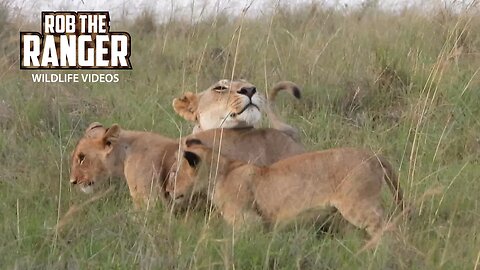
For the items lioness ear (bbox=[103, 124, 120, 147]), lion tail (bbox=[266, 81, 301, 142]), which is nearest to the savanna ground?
lioness ear (bbox=[103, 124, 120, 147])

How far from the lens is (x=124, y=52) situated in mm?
6535

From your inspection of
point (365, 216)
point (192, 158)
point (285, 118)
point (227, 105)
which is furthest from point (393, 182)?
point (285, 118)

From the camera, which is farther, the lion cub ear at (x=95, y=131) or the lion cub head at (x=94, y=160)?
the lion cub ear at (x=95, y=131)

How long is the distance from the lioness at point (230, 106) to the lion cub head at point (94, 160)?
50 centimetres

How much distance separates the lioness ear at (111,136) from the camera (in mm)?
4142

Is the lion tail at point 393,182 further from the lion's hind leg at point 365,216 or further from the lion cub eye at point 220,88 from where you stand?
the lion cub eye at point 220,88

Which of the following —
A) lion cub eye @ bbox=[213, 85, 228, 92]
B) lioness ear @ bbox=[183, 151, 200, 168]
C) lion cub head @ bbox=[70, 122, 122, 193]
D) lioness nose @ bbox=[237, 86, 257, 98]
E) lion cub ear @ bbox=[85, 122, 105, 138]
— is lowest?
lion cub head @ bbox=[70, 122, 122, 193]

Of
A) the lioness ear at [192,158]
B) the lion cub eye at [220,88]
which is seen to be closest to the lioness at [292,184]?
the lioness ear at [192,158]

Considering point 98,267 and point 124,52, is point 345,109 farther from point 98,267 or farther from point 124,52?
point 98,267

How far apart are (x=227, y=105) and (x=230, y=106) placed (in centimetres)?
3

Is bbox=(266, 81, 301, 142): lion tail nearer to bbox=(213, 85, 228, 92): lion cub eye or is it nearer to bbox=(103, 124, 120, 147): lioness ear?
bbox=(213, 85, 228, 92): lion cub eye

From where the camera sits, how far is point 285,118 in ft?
17.4

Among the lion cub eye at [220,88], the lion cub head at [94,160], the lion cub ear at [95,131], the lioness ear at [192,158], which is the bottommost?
the lion cub head at [94,160]

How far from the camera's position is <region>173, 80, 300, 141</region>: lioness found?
4.29 metres
